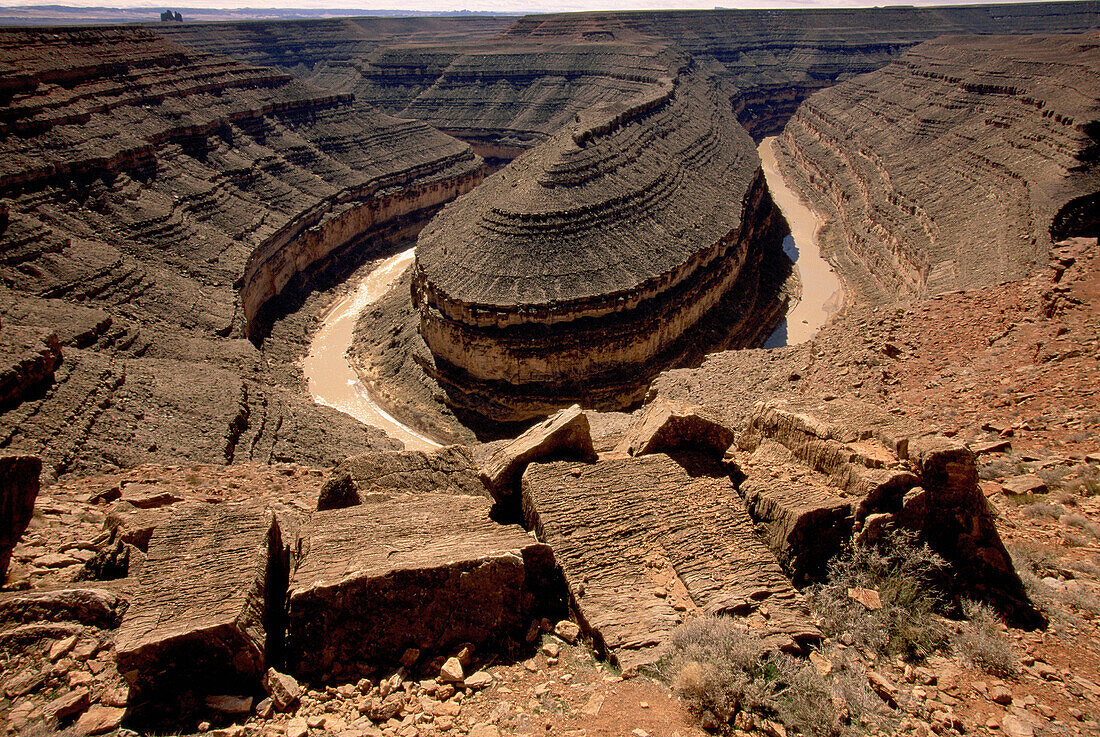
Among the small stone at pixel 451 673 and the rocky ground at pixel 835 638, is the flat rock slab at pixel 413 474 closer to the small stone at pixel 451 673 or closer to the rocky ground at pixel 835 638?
the rocky ground at pixel 835 638

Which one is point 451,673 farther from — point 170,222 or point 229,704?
point 170,222

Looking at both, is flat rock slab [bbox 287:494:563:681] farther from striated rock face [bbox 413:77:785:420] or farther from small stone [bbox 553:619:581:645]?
striated rock face [bbox 413:77:785:420]

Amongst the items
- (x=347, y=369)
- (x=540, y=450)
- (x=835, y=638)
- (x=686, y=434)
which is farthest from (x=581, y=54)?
(x=835, y=638)

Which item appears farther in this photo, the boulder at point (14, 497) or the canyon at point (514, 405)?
the boulder at point (14, 497)

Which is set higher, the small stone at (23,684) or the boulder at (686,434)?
the boulder at (686,434)

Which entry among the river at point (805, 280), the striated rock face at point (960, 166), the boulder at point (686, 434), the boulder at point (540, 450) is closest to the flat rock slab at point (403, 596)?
the boulder at point (540, 450)


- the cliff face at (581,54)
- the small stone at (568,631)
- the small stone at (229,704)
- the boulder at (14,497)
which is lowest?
the small stone at (229,704)

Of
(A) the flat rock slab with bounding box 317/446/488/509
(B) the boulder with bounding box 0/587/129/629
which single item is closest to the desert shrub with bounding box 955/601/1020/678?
(A) the flat rock slab with bounding box 317/446/488/509
